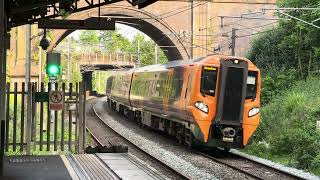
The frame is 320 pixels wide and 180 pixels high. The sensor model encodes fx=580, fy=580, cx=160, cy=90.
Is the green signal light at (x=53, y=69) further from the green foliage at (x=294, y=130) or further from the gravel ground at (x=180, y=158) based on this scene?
the green foliage at (x=294, y=130)

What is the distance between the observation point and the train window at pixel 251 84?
56.0 ft

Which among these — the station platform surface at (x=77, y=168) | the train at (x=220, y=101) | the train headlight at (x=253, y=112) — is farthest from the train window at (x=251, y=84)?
the station platform surface at (x=77, y=168)

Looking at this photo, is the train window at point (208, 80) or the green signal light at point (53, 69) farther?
the green signal light at point (53, 69)

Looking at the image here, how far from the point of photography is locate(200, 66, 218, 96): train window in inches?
663

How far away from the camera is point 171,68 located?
20.4 metres

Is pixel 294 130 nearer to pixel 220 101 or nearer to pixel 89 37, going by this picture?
pixel 220 101

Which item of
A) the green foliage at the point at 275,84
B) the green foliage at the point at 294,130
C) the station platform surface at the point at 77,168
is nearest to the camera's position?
the station platform surface at the point at 77,168

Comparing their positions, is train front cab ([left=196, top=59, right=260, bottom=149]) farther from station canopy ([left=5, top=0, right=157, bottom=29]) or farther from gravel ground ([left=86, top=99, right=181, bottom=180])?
station canopy ([left=5, top=0, right=157, bottom=29])

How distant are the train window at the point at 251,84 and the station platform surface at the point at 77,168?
18.7ft

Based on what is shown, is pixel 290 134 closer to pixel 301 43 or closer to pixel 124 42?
pixel 301 43

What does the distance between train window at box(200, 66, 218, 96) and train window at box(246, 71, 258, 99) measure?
1049 mm

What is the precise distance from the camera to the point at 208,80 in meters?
16.9

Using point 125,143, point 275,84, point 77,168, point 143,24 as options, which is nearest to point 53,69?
point 125,143

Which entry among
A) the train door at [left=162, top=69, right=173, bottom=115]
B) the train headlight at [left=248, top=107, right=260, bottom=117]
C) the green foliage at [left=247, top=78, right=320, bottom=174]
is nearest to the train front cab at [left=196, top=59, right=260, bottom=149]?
the train headlight at [left=248, top=107, right=260, bottom=117]
